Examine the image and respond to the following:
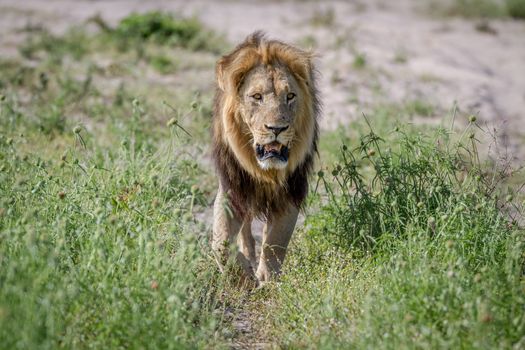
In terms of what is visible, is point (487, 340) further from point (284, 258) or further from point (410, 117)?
point (410, 117)

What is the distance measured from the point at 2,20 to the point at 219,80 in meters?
7.90

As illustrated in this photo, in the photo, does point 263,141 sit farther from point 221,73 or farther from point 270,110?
point 221,73

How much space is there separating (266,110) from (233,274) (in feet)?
3.19

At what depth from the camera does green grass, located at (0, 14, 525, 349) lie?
134 inches

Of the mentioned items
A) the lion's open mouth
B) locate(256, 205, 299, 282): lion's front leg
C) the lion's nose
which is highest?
the lion's nose

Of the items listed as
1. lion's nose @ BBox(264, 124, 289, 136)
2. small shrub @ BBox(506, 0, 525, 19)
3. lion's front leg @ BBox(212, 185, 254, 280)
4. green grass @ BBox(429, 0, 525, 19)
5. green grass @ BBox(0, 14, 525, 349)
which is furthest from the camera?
small shrub @ BBox(506, 0, 525, 19)

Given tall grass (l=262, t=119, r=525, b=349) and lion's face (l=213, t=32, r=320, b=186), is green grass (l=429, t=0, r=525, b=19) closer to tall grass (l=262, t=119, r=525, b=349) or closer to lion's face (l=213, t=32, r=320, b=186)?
tall grass (l=262, t=119, r=525, b=349)

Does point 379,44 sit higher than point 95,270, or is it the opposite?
point 95,270

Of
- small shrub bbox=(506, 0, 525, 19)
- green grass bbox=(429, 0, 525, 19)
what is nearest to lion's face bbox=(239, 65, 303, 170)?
green grass bbox=(429, 0, 525, 19)

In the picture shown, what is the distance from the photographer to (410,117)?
25.6 ft

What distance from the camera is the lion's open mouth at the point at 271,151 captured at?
4.48 meters

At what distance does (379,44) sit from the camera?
11227 millimetres

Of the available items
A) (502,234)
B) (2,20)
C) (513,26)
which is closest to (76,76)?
(2,20)

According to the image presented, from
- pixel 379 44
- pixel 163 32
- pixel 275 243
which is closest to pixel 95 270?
pixel 275 243
